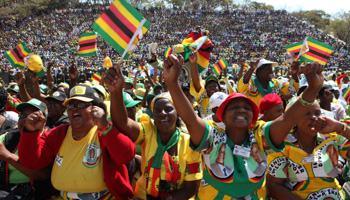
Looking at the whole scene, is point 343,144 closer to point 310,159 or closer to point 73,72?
point 310,159

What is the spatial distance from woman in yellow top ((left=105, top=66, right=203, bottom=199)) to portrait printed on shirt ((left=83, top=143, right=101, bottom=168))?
1.03 ft

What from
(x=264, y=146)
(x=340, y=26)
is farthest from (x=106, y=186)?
(x=340, y=26)

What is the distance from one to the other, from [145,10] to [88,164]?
155 feet

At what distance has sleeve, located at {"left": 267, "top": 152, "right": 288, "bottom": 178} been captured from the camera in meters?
2.40

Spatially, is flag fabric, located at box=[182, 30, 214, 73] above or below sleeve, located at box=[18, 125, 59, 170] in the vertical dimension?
above

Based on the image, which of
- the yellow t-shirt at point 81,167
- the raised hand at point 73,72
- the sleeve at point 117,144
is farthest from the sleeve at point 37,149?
the raised hand at point 73,72

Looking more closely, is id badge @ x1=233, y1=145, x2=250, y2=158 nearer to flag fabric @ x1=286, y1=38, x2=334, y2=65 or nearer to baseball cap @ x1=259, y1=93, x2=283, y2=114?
baseball cap @ x1=259, y1=93, x2=283, y2=114

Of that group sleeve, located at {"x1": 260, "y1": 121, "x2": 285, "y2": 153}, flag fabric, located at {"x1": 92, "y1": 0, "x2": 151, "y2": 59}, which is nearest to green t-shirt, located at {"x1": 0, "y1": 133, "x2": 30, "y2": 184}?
flag fabric, located at {"x1": 92, "y1": 0, "x2": 151, "y2": 59}

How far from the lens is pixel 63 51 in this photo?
107 feet

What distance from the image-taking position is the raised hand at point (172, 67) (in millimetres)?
1728

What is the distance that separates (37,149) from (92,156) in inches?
17.8

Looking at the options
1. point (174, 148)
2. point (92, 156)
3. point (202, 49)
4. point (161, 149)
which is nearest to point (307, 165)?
point (174, 148)

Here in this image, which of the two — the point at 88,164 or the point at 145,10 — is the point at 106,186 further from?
the point at 145,10

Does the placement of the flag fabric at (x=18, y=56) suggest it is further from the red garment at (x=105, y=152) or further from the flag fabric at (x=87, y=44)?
the red garment at (x=105, y=152)
